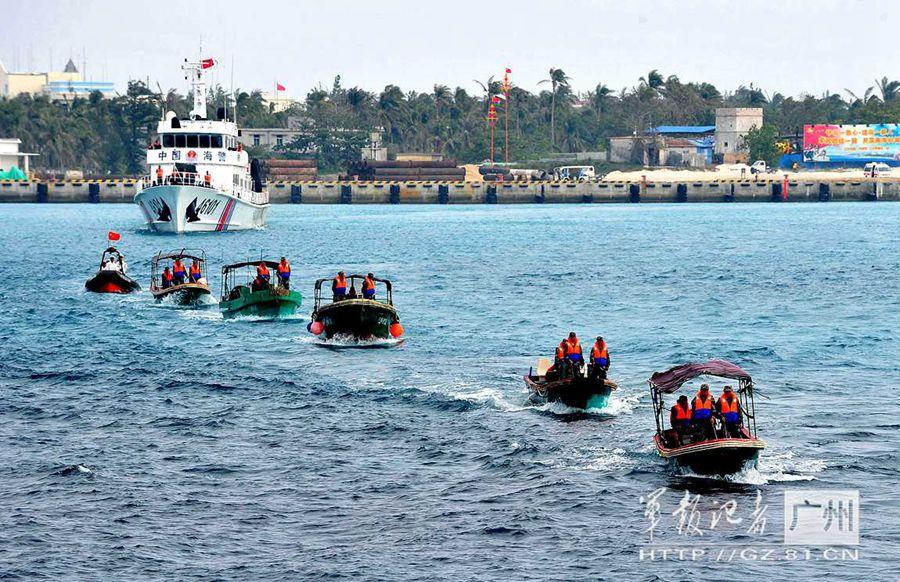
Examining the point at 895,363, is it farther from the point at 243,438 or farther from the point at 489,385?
the point at 243,438

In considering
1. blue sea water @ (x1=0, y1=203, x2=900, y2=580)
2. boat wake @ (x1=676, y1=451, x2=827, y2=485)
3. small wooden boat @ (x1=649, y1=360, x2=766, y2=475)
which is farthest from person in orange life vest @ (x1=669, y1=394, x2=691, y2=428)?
blue sea water @ (x1=0, y1=203, x2=900, y2=580)

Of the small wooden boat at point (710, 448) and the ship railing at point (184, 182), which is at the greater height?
the ship railing at point (184, 182)

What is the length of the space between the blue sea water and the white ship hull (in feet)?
107

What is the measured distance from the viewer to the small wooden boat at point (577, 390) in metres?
39.6

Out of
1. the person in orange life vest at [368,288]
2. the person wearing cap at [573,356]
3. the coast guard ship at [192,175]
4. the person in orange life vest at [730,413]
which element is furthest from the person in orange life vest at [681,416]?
the coast guard ship at [192,175]

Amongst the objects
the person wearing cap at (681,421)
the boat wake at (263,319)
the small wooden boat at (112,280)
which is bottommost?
the person wearing cap at (681,421)

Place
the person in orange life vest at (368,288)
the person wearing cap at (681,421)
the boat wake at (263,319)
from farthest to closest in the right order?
the boat wake at (263,319), the person in orange life vest at (368,288), the person wearing cap at (681,421)

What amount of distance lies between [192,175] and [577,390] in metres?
78.8

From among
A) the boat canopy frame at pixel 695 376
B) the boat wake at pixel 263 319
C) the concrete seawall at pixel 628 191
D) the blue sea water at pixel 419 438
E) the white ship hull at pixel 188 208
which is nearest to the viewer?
the blue sea water at pixel 419 438

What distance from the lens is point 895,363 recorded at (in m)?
50.2

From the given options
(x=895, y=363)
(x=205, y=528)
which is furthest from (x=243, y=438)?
(x=895, y=363)

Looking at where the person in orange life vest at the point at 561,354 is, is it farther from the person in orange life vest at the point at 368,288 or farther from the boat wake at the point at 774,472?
the person in orange life vest at the point at 368,288

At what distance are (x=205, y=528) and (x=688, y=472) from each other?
1175cm

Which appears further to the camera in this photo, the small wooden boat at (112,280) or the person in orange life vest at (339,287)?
the small wooden boat at (112,280)
